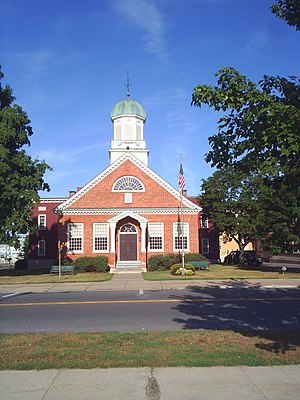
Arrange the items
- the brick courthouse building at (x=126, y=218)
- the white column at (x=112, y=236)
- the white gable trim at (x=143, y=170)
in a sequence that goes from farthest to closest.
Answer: the white gable trim at (x=143, y=170) < the brick courthouse building at (x=126, y=218) < the white column at (x=112, y=236)

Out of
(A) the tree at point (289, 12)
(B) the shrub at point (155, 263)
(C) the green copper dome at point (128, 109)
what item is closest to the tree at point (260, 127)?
(A) the tree at point (289, 12)

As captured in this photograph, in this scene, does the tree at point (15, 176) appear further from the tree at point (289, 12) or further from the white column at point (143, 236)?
the tree at point (289, 12)

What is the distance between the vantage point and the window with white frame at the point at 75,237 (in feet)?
109

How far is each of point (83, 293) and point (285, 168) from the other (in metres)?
14.2

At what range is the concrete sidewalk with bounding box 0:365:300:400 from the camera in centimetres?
512

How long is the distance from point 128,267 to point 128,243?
7.87ft

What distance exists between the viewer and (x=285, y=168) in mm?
6074

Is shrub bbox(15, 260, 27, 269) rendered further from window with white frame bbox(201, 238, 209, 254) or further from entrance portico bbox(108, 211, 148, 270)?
window with white frame bbox(201, 238, 209, 254)

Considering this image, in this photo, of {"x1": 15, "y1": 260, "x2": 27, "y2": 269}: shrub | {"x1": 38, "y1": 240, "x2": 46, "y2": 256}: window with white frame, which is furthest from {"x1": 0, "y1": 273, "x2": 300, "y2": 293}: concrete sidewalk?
{"x1": 38, "y1": 240, "x2": 46, "y2": 256}: window with white frame

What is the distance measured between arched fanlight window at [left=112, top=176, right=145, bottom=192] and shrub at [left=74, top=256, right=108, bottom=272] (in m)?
6.69

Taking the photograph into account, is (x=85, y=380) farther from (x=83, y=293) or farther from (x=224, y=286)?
(x=224, y=286)

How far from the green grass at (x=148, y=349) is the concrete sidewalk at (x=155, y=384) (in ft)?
0.96

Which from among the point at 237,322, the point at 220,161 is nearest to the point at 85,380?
the point at 220,161

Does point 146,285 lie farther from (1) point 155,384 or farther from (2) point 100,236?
(1) point 155,384
